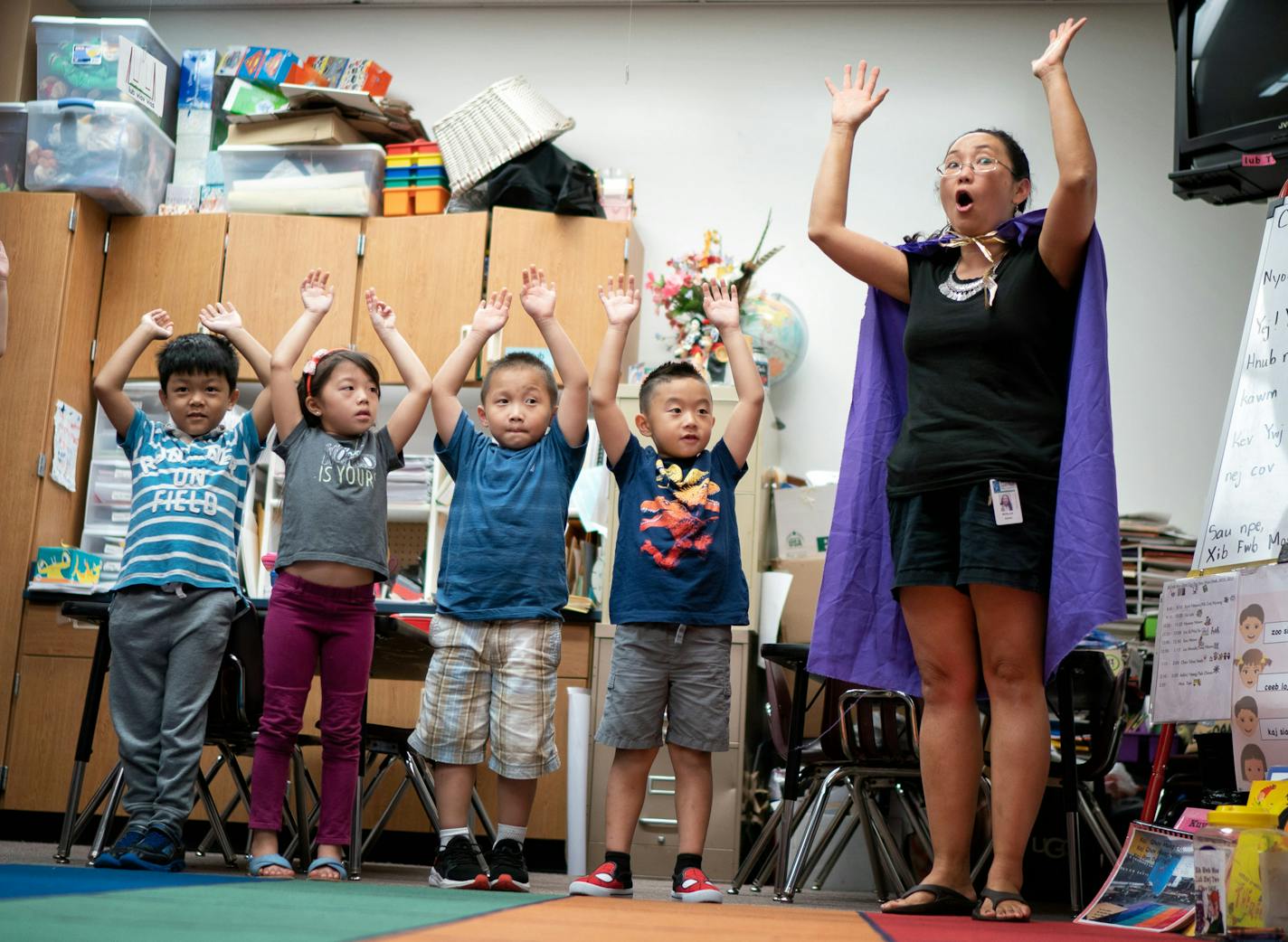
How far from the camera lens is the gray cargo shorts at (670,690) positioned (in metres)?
2.88

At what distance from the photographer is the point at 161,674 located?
3150 millimetres

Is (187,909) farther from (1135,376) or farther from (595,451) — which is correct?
(1135,376)

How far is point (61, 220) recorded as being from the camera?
5.03m

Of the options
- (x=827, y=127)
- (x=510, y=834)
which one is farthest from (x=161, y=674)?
(x=827, y=127)

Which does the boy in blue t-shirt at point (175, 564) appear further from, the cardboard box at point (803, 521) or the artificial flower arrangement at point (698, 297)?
the cardboard box at point (803, 521)

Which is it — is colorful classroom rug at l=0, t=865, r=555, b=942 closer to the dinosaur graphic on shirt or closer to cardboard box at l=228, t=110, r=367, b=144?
the dinosaur graphic on shirt

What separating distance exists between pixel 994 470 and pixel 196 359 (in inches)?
77.9

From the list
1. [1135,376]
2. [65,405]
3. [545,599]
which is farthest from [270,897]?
[1135,376]

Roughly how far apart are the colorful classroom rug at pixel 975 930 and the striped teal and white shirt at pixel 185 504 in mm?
1763

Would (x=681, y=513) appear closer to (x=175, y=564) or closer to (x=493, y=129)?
(x=175, y=564)

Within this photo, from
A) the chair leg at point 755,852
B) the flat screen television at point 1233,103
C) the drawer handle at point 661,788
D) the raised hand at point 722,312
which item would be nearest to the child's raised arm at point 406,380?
the raised hand at point 722,312

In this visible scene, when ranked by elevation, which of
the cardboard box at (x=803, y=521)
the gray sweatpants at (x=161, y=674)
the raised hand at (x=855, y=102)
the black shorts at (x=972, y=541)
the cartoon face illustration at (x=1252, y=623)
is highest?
the raised hand at (x=855, y=102)

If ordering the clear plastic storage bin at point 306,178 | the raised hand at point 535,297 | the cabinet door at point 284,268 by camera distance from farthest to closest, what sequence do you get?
the clear plastic storage bin at point 306,178, the cabinet door at point 284,268, the raised hand at point 535,297

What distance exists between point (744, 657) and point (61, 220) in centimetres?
298
